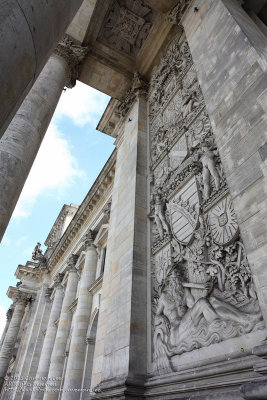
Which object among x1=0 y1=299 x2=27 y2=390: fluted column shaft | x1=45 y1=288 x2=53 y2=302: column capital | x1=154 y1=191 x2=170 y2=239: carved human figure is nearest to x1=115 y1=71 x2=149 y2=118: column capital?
x1=154 y1=191 x2=170 y2=239: carved human figure

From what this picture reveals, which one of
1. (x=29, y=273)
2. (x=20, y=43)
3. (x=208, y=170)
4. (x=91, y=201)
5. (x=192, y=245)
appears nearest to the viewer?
(x=20, y=43)

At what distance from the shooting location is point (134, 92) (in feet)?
38.2

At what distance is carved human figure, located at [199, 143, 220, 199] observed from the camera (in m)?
5.50

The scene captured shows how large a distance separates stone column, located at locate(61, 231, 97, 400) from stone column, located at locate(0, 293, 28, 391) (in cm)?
1424

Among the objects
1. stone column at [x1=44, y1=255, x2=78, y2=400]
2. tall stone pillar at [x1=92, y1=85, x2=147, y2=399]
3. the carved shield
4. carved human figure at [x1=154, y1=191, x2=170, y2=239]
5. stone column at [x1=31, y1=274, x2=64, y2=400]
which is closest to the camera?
tall stone pillar at [x1=92, y1=85, x2=147, y2=399]

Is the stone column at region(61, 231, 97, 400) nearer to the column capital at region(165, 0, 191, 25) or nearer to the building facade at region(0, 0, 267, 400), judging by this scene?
the building facade at region(0, 0, 267, 400)

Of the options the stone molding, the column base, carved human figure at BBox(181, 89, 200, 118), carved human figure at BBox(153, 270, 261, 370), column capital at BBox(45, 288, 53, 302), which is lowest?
the column base

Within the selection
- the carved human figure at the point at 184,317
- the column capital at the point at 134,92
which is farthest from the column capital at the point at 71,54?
the carved human figure at the point at 184,317

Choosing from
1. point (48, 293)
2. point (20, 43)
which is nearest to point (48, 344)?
point (48, 293)

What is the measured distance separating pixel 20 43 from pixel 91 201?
14.6 m

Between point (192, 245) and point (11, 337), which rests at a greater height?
point (11, 337)

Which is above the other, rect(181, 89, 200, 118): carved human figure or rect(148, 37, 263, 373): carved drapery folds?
rect(181, 89, 200, 118): carved human figure

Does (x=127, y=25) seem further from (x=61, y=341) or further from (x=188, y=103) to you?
(x=61, y=341)

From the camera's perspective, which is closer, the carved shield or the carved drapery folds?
the carved drapery folds
